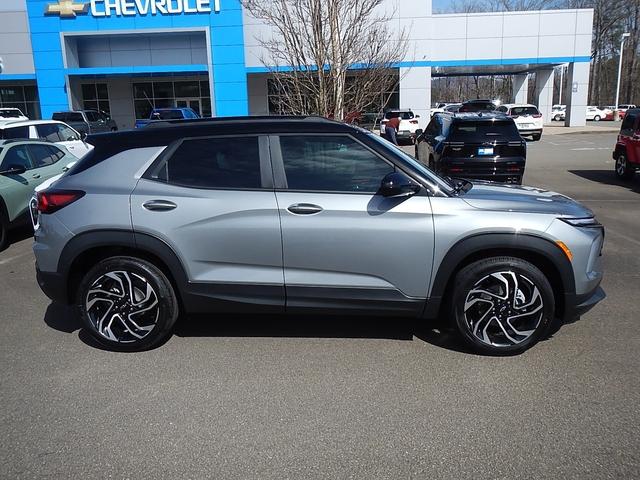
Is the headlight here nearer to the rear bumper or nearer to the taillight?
the taillight

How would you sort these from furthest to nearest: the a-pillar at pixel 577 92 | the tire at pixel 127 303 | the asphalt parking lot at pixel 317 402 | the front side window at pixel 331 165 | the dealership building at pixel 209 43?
the a-pillar at pixel 577 92 → the dealership building at pixel 209 43 → the tire at pixel 127 303 → the front side window at pixel 331 165 → the asphalt parking lot at pixel 317 402

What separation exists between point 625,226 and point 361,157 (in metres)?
6.55

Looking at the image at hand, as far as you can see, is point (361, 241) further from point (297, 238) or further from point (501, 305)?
point (501, 305)

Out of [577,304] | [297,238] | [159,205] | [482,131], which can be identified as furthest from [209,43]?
[577,304]

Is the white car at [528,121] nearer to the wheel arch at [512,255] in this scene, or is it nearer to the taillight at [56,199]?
the wheel arch at [512,255]

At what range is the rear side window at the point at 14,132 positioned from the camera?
1313 cm

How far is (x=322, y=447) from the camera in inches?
123

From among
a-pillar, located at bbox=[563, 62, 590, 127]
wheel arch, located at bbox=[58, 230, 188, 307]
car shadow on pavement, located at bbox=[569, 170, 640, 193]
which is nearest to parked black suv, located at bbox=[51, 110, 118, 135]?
car shadow on pavement, located at bbox=[569, 170, 640, 193]

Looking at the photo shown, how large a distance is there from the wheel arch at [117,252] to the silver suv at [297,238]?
0.4 inches

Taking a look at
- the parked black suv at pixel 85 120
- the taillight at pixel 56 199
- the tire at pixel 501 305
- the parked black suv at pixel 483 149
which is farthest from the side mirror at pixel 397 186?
the parked black suv at pixel 85 120

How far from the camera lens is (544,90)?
38.9 m

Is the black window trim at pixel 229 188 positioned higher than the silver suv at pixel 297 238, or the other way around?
the black window trim at pixel 229 188

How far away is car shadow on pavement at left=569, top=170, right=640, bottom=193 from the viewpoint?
13.2 m

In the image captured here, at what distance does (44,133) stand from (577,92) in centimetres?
3261
